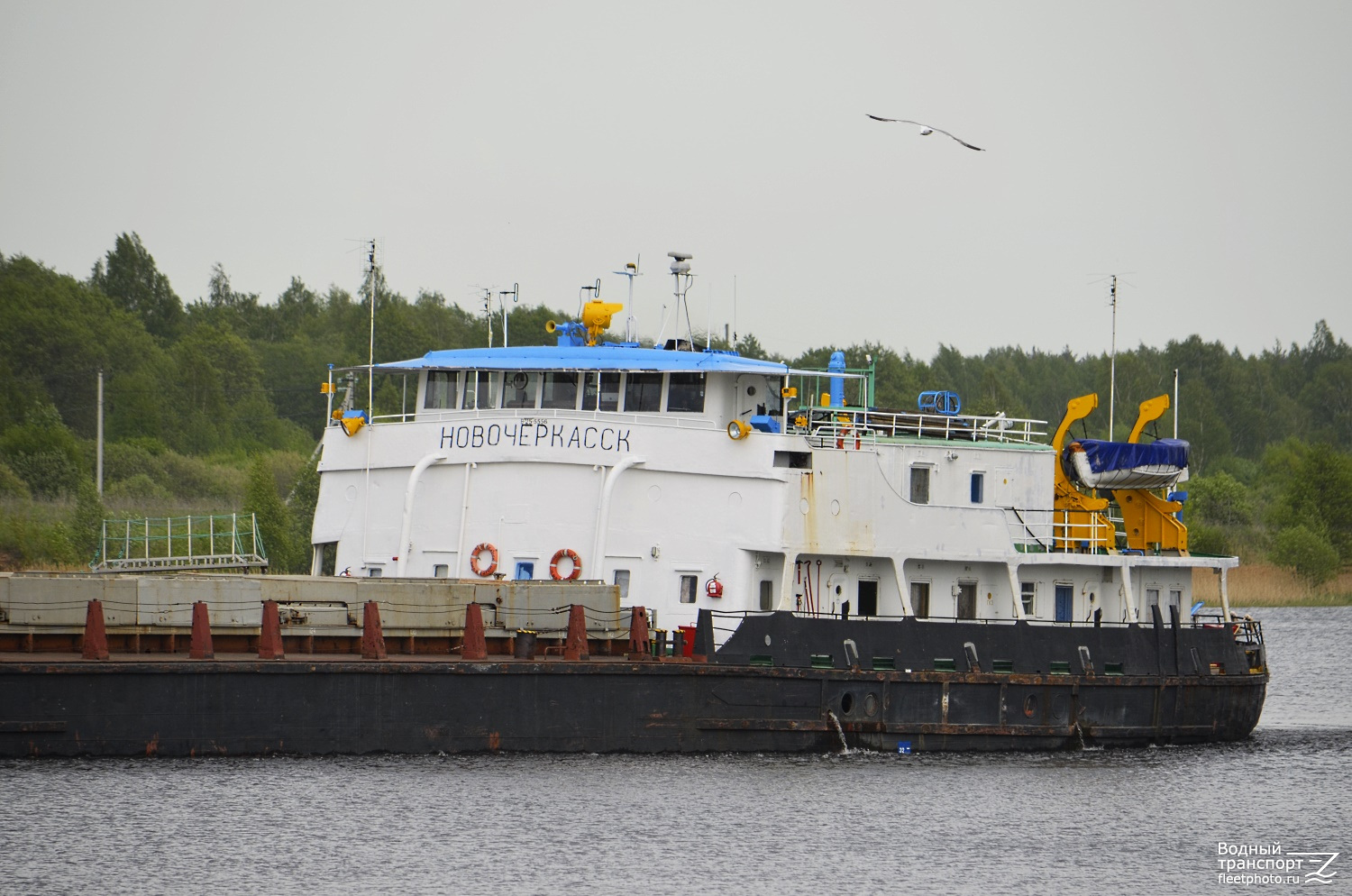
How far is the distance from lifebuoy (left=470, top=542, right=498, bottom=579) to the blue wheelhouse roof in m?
2.55

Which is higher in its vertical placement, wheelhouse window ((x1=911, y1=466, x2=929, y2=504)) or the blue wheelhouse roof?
the blue wheelhouse roof

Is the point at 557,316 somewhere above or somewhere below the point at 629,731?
above

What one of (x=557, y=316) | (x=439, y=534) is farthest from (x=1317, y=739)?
(x=557, y=316)

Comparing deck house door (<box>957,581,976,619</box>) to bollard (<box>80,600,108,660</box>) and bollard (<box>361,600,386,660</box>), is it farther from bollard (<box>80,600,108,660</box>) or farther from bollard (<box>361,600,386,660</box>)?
bollard (<box>80,600,108,660</box>)

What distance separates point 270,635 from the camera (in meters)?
20.8

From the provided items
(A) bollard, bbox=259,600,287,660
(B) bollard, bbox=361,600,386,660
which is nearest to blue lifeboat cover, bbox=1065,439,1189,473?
(B) bollard, bbox=361,600,386,660

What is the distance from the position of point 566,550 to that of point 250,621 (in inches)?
171

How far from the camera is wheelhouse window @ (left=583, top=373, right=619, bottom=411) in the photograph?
2462 centimetres

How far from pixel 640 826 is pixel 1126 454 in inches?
437

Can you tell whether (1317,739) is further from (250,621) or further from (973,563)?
(250,621)

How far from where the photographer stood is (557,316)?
7219 cm

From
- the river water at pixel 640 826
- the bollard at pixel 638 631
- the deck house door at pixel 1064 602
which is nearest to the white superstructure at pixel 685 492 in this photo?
the deck house door at pixel 1064 602

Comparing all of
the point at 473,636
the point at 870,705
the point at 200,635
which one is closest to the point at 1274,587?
the point at 870,705

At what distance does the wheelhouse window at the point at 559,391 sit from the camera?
81.0ft
